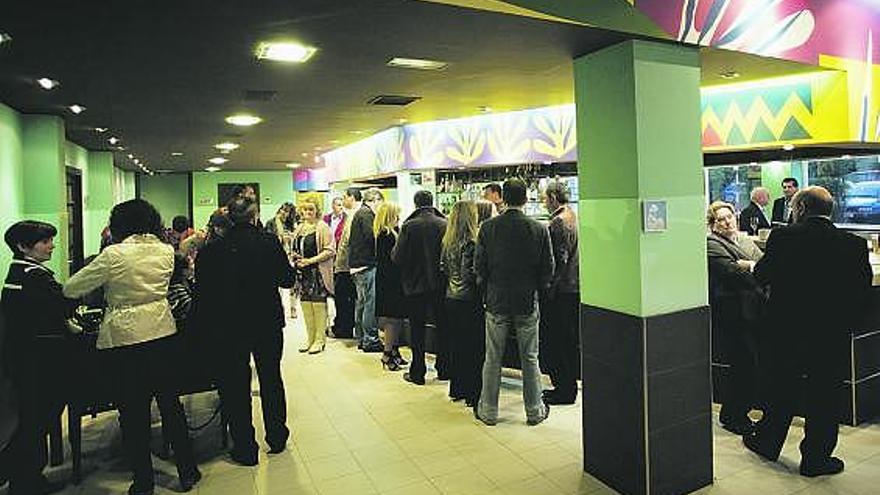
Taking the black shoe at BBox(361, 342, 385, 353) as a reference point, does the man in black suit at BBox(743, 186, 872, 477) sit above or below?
above

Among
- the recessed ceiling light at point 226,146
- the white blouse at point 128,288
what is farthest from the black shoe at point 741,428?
the recessed ceiling light at point 226,146

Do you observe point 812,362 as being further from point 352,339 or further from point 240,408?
point 352,339

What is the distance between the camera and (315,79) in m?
4.55

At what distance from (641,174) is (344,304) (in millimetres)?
4638

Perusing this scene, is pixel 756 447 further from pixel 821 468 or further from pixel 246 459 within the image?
pixel 246 459

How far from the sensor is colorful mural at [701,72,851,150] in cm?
512

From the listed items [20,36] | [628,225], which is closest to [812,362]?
[628,225]

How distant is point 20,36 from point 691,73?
361 cm

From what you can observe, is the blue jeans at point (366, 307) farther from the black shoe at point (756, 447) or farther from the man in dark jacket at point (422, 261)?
the black shoe at point (756, 447)

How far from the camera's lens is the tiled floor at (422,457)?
11.2 feet

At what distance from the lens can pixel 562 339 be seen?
463 centimetres

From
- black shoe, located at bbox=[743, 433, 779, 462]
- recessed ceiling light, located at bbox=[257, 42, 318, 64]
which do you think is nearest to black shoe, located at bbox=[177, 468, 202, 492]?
recessed ceiling light, located at bbox=[257, 42, 318, 64]

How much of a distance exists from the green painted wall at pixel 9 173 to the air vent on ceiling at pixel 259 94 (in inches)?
79.9

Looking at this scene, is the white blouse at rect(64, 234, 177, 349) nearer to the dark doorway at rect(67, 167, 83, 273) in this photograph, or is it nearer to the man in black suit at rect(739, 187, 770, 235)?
the dark doorway at rect(67, 167, 83, 273)
